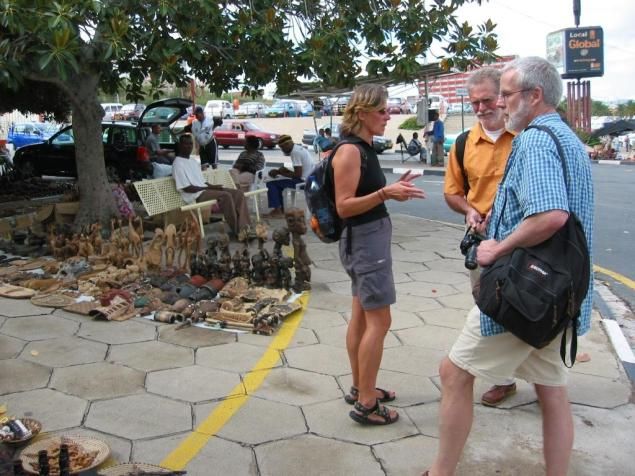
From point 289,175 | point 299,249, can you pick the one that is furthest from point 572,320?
point 289,175

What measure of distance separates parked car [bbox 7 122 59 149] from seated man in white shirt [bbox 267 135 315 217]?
23203mm

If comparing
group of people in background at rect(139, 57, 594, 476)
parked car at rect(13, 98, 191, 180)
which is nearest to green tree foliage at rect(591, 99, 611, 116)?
parked car at rect(13, 98, 191, 180)

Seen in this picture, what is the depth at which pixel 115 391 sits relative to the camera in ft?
12.3

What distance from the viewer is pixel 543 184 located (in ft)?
7.26

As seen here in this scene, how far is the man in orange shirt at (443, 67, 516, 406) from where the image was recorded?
332 cm

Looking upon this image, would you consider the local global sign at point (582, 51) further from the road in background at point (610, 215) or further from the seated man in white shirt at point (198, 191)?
the seated man in white shirt at point (198, 191)

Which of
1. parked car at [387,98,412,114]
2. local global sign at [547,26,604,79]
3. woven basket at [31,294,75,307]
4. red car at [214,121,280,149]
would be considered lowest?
woven basket at [31,294,75,307]

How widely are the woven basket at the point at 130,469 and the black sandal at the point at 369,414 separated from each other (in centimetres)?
100

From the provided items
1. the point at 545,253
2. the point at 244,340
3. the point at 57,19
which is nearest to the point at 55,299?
the point at 244,340

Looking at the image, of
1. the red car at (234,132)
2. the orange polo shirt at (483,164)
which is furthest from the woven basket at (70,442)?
the red car at (234,132)

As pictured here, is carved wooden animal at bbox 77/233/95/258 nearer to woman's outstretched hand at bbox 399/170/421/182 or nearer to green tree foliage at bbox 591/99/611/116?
woman's outstretched hand at bbox 399/170/421/182

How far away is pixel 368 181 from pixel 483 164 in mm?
717

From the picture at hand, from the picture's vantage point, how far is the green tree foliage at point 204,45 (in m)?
5.79

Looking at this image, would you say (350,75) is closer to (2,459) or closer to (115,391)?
(115,391)
